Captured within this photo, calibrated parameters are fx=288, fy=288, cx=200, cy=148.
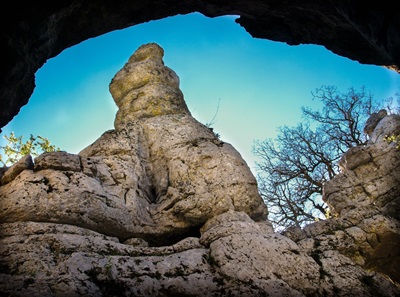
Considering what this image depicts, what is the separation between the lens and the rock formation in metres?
4.64

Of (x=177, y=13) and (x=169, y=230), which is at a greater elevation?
(x=177, y=13)

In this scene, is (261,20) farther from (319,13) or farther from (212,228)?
(212,228)

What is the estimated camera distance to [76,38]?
9.10 metres

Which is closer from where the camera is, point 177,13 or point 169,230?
point 169,230

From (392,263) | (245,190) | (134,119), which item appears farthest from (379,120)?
(134,119)

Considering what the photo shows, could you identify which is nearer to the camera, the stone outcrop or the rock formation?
the rock formation

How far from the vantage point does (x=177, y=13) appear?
30.9 feet

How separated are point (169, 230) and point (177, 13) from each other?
684 cm

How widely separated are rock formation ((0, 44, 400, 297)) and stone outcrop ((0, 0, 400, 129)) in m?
2.23

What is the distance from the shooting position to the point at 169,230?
7.02 meters

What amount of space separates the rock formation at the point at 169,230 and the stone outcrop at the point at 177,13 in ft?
Answer: 7.32

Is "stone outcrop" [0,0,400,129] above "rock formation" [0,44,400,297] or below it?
above

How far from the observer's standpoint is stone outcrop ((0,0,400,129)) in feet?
17.9

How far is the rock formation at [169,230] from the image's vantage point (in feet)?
15.2
